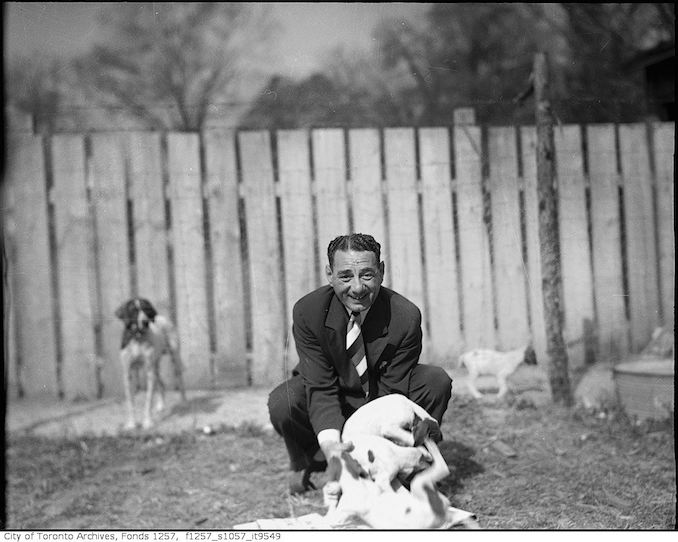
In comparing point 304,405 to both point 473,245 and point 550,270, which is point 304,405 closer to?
point 473,245

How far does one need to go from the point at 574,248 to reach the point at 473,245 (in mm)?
868

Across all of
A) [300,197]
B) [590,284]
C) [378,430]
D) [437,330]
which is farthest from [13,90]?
[590,284]

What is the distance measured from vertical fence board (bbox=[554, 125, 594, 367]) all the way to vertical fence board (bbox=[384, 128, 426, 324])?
112 cm

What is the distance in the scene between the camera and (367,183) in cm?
497

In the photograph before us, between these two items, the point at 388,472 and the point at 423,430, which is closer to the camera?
the point at 388,472

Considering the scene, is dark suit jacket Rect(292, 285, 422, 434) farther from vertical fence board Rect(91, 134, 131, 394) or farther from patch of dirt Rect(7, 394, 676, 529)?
vertical fence board Rect(91, 134, 131, 394)

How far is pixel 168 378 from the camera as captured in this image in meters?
5.28

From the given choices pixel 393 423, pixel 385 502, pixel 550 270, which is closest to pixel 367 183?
pixel 550 270

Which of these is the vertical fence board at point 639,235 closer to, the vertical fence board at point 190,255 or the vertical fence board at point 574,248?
the vertical fence board at point 574,248

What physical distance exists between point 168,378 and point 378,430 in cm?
305

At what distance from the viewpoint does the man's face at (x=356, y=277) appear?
284 cm

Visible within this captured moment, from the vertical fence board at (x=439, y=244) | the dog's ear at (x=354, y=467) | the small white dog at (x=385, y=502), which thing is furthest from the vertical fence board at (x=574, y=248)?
the dog's ear at (x=354, y=467)

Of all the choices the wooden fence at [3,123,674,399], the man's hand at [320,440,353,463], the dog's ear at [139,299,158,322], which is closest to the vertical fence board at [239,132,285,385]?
the wooden fence at [3,123,674,399]

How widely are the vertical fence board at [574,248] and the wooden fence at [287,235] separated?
0.04ft
